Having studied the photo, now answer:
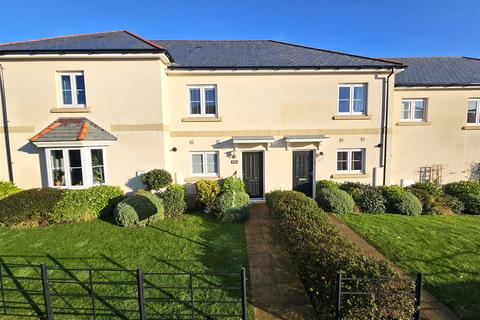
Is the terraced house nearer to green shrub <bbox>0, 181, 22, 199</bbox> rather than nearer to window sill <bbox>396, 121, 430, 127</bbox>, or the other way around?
window sill <bbox>396, 121, 430, 127</bbox>

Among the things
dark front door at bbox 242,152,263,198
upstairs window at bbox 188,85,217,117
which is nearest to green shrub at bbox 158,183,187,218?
dark front door at bbox 242,152,263,198

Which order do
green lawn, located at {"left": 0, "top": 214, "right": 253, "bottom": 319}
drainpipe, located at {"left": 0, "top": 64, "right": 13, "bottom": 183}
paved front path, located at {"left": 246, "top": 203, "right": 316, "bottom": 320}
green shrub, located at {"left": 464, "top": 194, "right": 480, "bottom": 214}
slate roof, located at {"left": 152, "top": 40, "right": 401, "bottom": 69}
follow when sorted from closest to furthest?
paved front path, located at {"left": 246, "top": 203, "right": 316, "bottom": 320} → green lawn, located at {"left": 0, "top": 214, "right": 253, "bottom": 319} → drainpipe, located at {"left": 0, "top": 64, "right": 13, "bottom": 183} → green shrub, located at {"left": 464, "top": 194, "right": 480, "bottom": 214} → slate roof, located at {"left": 152, "top": 40, "right": 401, "bottom": 69}

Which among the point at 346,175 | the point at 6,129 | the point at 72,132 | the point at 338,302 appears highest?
the point at 6,129

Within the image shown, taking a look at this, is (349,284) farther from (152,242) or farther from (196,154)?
(196,154)

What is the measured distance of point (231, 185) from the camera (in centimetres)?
1063

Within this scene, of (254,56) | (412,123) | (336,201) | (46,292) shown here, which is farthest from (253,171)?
(46,292)

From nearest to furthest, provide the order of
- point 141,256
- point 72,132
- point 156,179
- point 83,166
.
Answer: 1. point 141,256
2. point 72,132
3. point 83,166
4. point 156,179

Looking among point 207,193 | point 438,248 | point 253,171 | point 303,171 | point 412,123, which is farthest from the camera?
point 412,123

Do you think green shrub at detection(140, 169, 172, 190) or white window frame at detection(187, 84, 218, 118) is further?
white window frame at detection(187, 84, 218, 118)

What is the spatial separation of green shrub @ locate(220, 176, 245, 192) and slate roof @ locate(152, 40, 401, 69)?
5249 mm

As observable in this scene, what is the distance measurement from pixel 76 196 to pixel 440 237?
1300cm

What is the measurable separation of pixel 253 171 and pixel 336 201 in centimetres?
405

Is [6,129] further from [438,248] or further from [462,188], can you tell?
[462,188]

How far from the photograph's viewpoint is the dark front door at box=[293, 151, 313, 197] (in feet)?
39.6
